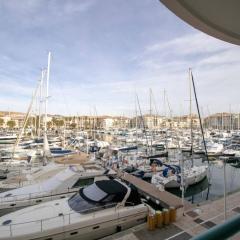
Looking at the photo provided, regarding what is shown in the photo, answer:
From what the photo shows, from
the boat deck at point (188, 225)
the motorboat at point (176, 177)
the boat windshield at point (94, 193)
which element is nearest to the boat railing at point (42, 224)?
the boat windshield at point (94, 193)

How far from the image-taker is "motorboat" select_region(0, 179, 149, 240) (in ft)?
24.2

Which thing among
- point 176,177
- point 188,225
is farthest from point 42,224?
point 176,177

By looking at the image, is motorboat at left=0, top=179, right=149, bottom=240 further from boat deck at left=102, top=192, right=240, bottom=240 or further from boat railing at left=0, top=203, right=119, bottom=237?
boat deck at left=102, top=192, right=240, bottom=240

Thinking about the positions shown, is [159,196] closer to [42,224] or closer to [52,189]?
[52,189]

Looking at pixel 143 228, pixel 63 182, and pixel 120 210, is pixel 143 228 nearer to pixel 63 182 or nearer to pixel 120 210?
pixel 120 210

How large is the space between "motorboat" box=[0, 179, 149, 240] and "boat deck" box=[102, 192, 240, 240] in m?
0.65

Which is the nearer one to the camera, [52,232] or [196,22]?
[196,22]

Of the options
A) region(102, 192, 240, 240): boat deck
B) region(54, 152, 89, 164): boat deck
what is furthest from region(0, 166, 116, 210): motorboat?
region(102, 192, 240, 240): boat deck

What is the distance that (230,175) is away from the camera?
2241 cm

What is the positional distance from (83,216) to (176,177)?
1044cm

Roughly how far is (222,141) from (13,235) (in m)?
37.3

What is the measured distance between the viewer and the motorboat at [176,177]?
54.5ft

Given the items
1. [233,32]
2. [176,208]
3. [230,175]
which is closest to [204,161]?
[230,175]

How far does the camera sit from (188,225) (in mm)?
7980
